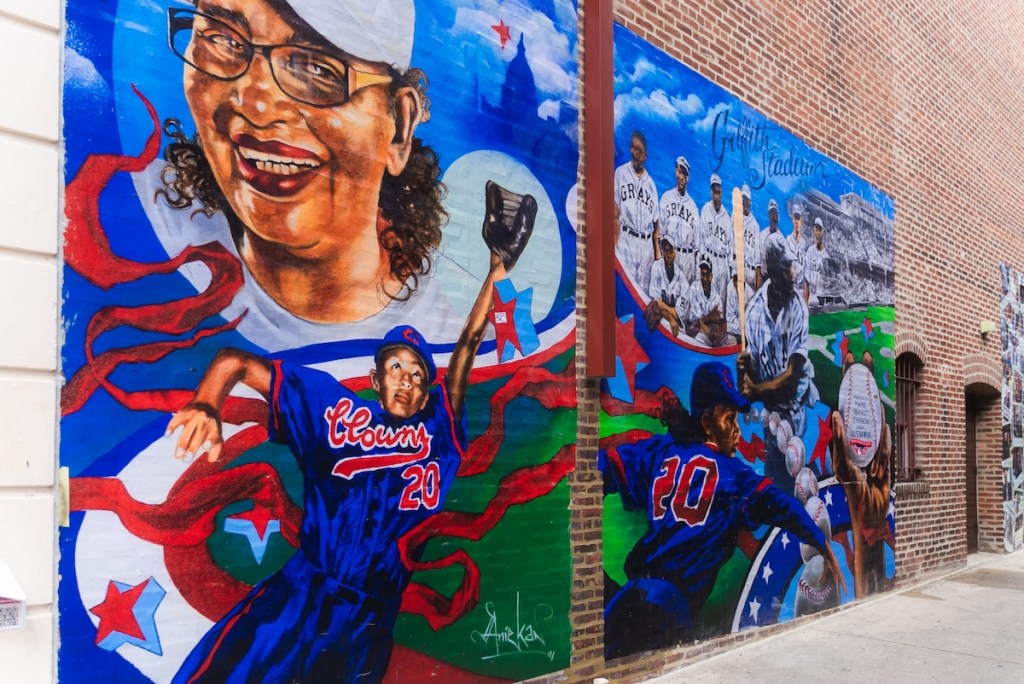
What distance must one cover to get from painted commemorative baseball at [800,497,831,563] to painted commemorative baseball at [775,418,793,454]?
77 cm

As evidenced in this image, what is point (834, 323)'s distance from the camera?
1010 cm

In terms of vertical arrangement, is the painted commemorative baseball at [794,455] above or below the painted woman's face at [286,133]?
below

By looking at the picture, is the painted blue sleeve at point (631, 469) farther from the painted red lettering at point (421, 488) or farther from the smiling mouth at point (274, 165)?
the smiling mouth at point (274, 165)

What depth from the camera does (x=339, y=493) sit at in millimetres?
4871

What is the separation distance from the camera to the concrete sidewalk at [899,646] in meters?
7.24

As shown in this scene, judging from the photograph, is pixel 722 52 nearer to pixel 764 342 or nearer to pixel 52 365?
A: pixel 764 342

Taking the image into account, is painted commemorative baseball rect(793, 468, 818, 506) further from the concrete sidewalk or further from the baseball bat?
the baseball bat

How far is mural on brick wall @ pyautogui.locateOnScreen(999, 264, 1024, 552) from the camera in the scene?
1456 cm


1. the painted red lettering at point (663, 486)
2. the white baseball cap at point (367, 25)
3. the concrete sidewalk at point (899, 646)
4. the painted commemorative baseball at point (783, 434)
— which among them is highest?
the white baseball cap at point (367, 25)

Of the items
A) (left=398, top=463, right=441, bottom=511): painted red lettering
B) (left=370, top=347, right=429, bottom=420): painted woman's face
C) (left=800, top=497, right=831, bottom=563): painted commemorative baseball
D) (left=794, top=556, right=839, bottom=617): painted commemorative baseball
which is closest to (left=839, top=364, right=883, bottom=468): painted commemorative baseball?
(left=800, top=497, right=831, bottom=563): painted commemorative baseball

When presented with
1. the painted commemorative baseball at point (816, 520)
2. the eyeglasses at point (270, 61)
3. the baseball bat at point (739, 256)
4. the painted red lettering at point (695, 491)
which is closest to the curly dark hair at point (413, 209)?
the eyeglasses at point (270, 61)

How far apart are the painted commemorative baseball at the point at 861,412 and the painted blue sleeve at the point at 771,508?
1.31 m

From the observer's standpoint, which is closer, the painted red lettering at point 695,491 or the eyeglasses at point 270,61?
the eyeglasses at point 270,61
